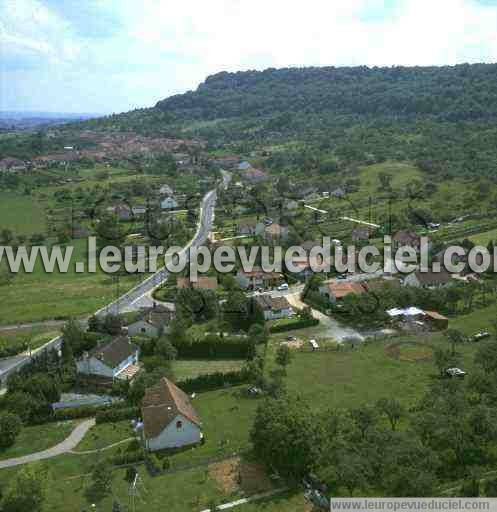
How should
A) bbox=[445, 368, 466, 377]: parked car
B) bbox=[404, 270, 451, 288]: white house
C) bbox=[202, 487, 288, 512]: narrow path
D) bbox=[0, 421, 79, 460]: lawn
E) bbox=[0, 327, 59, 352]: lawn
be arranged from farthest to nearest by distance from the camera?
1. bbox=[404, 270, 451, 288]: white house
2. bbox=[0, 327, 59, 352]: lawn
3. bbox=[445, 368, 466, 377]: parked car
4. bbox=[0, 421, 79, 460]: lawn
5. bbox=[202, 487, 288, 512]: narrow path

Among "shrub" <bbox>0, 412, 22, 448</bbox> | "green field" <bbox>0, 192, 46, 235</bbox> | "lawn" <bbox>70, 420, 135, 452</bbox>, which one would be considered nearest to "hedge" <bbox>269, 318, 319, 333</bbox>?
"lawn" <bbox>70, 420, 135, 452</bbox>

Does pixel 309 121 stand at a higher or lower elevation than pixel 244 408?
higher

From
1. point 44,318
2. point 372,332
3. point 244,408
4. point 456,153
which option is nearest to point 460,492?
point 244,408

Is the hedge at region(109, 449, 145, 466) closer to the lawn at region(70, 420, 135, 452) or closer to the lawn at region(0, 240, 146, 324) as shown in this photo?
the lawn at region(70, 420, 135, 452)

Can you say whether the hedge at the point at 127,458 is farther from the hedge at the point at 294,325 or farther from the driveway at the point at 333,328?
the driveway at the point at 333,328

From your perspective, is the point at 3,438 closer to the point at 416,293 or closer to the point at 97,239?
the point at 416,293

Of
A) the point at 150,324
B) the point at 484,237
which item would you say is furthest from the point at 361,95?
the point at 150,324

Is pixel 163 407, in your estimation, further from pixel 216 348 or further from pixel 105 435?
pixel 216 348
